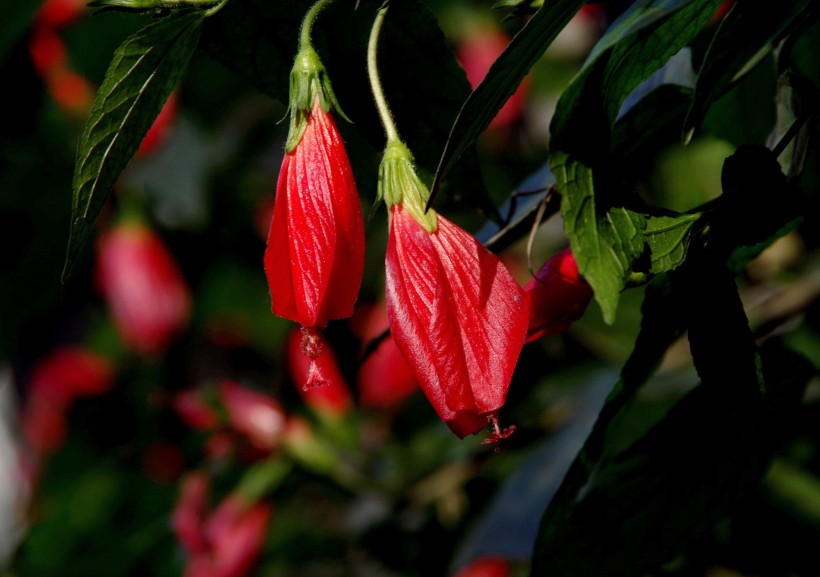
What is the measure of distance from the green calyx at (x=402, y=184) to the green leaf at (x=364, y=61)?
6cm

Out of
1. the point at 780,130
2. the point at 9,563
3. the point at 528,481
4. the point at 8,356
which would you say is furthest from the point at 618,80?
the point at 8,356

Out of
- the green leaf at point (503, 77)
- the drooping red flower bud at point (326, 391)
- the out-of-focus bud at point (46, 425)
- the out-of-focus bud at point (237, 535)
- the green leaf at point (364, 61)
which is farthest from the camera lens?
the out-of-focus bud at point (46, 425)

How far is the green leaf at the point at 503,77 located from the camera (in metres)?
0.32

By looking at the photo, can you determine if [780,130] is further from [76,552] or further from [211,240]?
[211,240]

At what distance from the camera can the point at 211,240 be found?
4.42 feet

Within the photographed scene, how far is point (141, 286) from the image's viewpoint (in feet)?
3.95

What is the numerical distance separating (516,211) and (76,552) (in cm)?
72

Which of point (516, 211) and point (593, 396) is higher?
point (516, 211)

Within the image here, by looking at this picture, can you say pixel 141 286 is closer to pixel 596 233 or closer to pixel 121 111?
pixel 121 111

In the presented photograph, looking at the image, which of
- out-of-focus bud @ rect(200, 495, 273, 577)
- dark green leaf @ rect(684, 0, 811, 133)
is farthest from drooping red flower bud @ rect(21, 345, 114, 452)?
dark green leaf @ rect(684, 0, 811, 133)

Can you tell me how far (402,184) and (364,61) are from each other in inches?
3.8

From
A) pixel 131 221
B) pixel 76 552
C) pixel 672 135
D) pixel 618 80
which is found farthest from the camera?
pixel 131 221

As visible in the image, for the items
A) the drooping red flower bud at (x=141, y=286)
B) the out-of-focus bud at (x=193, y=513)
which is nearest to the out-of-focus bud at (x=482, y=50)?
the drooping red flower bud at (x=141, y=286)

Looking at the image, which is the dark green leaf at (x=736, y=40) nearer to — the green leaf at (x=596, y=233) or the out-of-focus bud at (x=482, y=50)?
the green leaf at (x=596, y=233)
